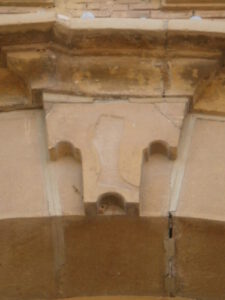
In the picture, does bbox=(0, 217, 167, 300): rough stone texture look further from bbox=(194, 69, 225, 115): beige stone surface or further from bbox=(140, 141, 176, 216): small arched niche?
bbox=(194, 69, 225, 115): beige stone surface

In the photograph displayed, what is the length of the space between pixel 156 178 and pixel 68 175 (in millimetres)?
281

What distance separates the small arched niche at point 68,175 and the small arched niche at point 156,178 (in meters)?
0.20

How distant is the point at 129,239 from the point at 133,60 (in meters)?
0.64

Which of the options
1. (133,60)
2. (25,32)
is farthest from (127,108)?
(25,32)

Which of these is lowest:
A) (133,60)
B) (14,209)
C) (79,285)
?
(79,285)

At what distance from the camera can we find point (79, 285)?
12.1 feet

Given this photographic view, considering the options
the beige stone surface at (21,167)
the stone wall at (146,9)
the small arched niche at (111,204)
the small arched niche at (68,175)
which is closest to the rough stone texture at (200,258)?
the small arched niche at (111,204)

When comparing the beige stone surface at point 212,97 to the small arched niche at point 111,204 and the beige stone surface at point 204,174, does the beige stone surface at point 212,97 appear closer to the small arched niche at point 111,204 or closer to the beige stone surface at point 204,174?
the beige stone surface at point 204,174

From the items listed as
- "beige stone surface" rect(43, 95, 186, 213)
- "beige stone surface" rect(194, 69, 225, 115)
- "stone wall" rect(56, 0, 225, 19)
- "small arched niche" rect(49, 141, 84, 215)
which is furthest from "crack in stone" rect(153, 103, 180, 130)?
"stone wall" rect(56, 0, 225, 19)

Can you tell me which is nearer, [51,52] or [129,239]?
[129,239]

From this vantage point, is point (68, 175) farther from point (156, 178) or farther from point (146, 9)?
point (146, 9)

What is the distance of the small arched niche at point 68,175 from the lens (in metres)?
3.56

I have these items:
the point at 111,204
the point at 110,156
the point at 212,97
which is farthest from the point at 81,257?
the point at 212,97

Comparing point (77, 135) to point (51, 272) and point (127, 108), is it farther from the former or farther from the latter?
point (51, 272)
